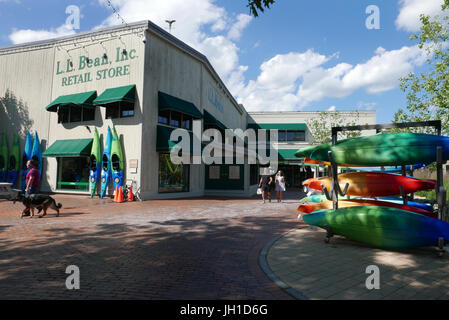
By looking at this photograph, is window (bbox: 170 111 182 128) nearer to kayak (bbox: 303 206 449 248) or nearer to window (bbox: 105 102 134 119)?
window (bbox: 105 102 134 119)

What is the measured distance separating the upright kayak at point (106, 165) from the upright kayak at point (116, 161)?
14.3 inches

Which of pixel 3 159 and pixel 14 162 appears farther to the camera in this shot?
pixel 3 159

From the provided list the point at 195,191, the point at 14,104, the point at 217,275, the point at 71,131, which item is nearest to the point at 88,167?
the point at 71,131

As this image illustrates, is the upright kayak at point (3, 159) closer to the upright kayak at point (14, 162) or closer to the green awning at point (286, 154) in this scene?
the upright kayak at point (14, 162)

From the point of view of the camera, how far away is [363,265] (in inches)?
186

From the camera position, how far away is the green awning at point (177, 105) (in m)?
15.8

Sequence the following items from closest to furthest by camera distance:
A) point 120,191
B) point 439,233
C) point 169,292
→ point 169,292 < point 439,233 < point 120,191

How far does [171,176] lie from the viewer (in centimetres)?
1672

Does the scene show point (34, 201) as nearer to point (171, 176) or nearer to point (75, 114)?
point (171, 176)

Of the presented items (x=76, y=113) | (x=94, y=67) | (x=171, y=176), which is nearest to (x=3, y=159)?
(x=76, y=113)

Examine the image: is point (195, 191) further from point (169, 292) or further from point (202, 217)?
point (169, 292)

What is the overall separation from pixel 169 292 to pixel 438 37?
18.0 metres

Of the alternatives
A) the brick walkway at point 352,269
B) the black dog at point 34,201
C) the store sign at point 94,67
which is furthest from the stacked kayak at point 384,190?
the store sign at point 94,67

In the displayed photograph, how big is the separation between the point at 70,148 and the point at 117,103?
393 centimetres
